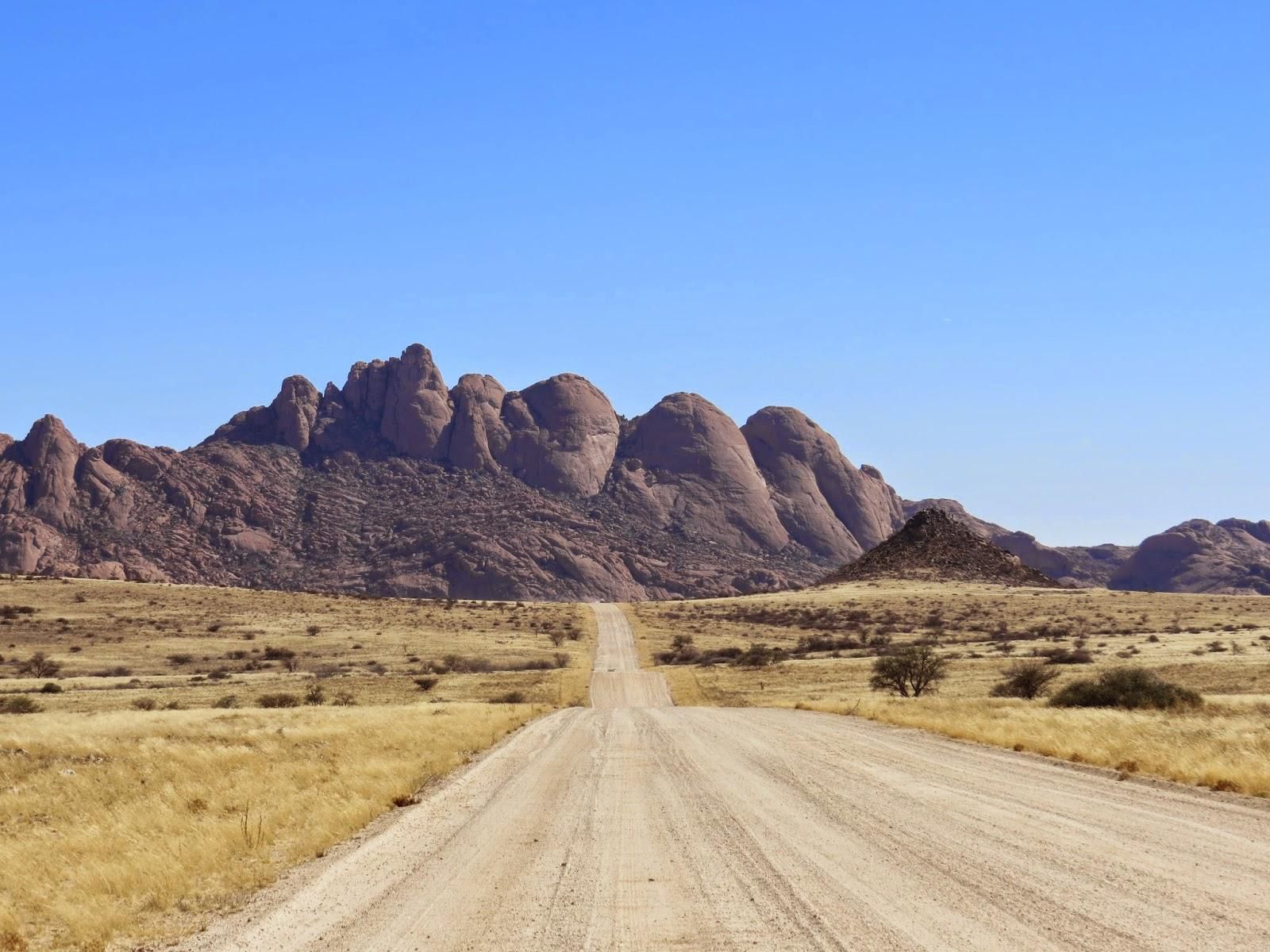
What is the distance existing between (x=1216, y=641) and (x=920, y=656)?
27570mm

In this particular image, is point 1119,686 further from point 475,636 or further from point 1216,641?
point 475,636

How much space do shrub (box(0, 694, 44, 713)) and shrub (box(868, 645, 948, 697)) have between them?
3461 centimetres

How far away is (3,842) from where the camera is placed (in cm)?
1581

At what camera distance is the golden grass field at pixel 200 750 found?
39.0 ft

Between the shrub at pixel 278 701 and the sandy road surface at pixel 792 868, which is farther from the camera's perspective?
the shrub at pixel 278 701

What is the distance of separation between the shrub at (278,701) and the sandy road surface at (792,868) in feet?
81.9

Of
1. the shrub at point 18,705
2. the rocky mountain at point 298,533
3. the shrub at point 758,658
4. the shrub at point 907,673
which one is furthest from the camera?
the rocky mountain at point 298,533

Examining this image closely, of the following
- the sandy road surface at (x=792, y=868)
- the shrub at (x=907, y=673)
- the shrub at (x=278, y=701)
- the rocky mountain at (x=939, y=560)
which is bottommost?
the shrub at (x=278, y=701)

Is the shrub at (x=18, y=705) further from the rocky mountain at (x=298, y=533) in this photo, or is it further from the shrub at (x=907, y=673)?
the rocky mountain at (x=298, y=533)

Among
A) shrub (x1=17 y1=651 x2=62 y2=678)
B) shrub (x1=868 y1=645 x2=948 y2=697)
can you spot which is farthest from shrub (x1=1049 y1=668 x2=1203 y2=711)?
shrub (x1=17 y1=651 x2=62 y2=678)

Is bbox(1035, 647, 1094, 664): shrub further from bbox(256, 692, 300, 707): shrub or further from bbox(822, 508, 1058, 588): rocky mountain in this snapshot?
bbox(822, 508, 1058, 588): rocky mountain

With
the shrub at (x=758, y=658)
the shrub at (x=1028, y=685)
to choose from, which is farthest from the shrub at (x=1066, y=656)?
the shrub at (x=758, y=658)

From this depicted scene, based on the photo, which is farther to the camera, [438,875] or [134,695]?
[134,695]

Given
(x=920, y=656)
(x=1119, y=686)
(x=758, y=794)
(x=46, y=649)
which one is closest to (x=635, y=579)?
(x=46, y=649)
